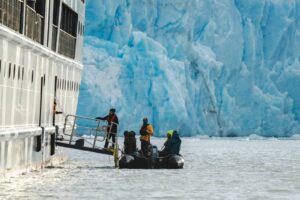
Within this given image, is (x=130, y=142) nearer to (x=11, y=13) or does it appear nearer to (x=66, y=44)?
(x=66, y=44)

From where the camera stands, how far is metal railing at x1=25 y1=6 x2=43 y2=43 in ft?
62.5

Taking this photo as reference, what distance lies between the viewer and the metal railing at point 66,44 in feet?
81.6

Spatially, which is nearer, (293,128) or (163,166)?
(163,166)

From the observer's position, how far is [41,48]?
1994 cm

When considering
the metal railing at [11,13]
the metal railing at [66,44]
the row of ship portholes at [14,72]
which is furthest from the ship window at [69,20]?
the metal railing at [11,13]

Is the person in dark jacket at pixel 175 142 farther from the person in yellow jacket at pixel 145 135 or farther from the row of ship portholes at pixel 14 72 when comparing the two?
the row of ship portholes at pixel 14 72

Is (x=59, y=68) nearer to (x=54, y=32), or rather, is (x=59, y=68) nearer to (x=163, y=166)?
(x=54, y=32)

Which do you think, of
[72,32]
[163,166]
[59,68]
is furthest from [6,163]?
[72,32]

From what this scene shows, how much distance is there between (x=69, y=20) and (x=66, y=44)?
120 centimetres

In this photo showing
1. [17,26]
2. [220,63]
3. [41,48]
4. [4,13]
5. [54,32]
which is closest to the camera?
[4,13]

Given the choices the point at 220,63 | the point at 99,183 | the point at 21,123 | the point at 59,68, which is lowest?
the point at 99,183

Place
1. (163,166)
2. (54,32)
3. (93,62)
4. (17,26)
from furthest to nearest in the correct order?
(93,62) < (163,166) < (54,32) < (17,26)

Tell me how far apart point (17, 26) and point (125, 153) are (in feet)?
27.9

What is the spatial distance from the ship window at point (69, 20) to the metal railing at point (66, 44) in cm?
23
